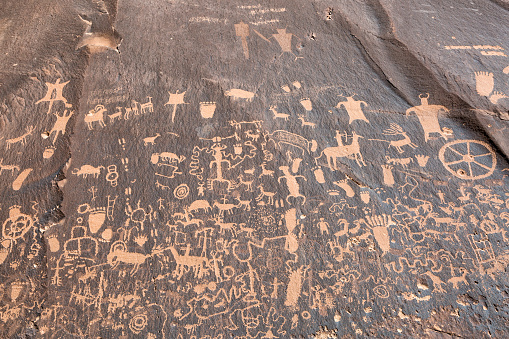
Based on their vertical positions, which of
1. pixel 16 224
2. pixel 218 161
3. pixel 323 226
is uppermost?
pixel 218 161

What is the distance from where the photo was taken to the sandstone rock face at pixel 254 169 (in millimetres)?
1803

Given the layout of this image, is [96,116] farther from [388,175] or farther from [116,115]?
[388,175]

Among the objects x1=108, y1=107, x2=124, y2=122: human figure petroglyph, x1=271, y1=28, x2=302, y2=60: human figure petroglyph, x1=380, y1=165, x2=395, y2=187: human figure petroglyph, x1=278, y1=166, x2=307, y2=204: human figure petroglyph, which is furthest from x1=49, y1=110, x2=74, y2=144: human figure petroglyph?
x1=380, y1=165, x2=395, y2=187: human figure petroglyph

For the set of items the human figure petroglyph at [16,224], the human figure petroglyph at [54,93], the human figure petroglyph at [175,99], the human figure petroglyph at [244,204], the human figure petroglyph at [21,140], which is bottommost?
the human figure petroglyph at [16,224]

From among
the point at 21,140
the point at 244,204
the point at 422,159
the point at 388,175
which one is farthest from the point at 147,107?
the point at 422,159

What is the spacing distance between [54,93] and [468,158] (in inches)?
98.5

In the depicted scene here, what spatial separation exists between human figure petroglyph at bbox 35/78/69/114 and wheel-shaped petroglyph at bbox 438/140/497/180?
228 centimetres

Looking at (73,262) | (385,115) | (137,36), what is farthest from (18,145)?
(385,115)

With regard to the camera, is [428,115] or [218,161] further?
[428,115]

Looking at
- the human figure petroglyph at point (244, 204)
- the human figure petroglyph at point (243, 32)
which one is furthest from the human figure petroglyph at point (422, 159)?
the human figure petroglyph at point (243, 32)

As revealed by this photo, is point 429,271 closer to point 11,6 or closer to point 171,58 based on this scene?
point 171,58

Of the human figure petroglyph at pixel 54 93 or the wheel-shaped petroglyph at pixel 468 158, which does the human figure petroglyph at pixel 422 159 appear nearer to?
the wheel-shaped petroglyph at pixel 468 158

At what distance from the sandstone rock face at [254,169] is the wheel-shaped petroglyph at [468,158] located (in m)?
0.01

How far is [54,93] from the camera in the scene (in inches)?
93.7
